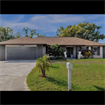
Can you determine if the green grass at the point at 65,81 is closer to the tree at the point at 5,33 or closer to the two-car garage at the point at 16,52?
the two-car garage at the point at 16,52

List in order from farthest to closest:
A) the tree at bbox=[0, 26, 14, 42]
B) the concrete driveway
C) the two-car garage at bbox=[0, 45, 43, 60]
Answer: the tree at bbox=[0, 26, 14, 42] → the two-car garage at bbox=[0, 45, 43, 60] → the concrete driveway

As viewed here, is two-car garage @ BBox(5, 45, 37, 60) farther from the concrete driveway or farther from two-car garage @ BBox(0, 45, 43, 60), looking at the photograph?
the concrete driveway

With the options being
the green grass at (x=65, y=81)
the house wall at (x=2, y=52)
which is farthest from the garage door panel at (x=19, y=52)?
the green grass at (x=65, y=81)

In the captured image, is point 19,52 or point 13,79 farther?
point 19,52

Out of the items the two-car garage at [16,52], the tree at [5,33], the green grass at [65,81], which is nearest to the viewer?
the green grass at [65,81]

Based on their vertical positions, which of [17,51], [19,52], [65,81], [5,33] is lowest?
A: [65,81]

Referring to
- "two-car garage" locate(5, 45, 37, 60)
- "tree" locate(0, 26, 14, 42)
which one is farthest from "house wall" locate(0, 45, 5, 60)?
"tree" locate(0, 26, 14, 42)

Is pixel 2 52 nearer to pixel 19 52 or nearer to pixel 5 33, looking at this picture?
pixel 19 52

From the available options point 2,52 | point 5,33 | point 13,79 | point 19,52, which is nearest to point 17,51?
point 19,52

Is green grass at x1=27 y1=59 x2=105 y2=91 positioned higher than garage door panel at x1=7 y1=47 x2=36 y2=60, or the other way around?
garage door panel at x1=7 y1=47 x2=36 y2=60
